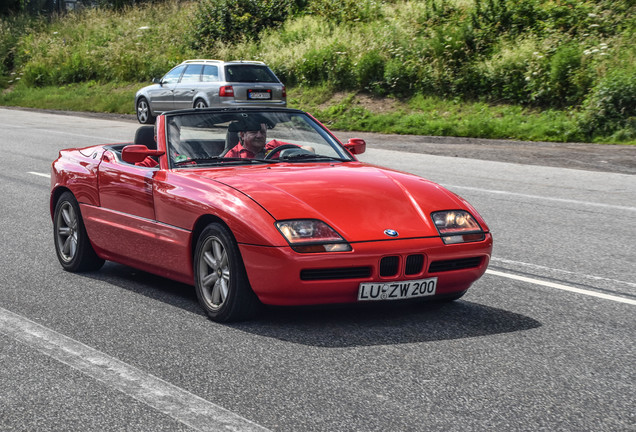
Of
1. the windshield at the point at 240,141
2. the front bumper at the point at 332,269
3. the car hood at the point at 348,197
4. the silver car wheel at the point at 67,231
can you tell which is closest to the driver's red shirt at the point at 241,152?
the windshield at the point at 240,141

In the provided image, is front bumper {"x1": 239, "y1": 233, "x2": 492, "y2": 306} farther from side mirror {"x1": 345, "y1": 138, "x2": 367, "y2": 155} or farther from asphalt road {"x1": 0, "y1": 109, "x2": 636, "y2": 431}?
side mirror {"x1": 345, "y1": 138, "x2": 367, "y2": 155}

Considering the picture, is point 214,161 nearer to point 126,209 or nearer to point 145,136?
point 126,209

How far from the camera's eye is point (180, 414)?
155 inches

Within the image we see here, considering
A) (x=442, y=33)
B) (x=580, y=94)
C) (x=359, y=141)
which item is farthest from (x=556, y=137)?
(x=359, y=141)

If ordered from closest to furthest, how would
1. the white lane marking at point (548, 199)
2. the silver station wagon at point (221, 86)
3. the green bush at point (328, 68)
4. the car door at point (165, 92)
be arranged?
the white lane marking at point (548, 199)
the silver station wagon at point (221, 86)
the car door at point (165, 92)
the green bush at point (328, 68)

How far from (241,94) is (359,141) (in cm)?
1709

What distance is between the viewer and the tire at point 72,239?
709cm

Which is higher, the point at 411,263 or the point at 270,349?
the point at 411,263

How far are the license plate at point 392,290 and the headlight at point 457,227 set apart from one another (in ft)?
1.01

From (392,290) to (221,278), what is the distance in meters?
1.02

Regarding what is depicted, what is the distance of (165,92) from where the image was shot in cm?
2578

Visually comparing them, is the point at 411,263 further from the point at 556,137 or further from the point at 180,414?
the point at 556,137

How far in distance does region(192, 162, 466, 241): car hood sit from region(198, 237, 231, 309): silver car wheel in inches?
14.6

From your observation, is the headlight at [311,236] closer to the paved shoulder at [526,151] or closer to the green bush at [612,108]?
the paved shoulder at [526,151]
